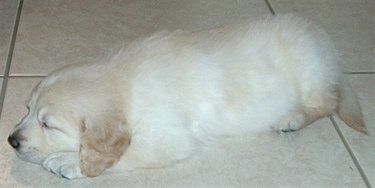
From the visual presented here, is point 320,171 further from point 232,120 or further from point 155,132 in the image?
point 155,132

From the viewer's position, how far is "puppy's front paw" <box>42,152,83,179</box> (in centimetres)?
155

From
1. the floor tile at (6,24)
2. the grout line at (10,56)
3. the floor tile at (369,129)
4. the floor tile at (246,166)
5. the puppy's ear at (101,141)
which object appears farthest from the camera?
the floor tile at (6,24)

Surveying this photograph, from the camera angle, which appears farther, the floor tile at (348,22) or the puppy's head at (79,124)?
the floor tile at (348,22)

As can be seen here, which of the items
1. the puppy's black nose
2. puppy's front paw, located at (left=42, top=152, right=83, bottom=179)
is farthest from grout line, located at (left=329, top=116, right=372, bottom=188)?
the puppy's black nose

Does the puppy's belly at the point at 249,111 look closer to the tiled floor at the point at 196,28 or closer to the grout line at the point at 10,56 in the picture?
the tiled floor at the point at 196,28

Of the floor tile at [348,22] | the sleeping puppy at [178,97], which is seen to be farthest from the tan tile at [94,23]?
the sleeping puppy at [178,97]

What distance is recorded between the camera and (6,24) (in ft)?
7.40

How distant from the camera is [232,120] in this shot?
5.43 feet

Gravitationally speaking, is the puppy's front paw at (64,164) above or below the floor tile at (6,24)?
above

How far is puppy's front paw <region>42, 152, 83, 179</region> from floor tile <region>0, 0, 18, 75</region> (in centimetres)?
54

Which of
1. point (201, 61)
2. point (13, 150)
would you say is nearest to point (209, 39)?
point (201, 61)

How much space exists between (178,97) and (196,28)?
0.78 m

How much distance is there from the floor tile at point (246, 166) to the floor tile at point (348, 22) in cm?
45

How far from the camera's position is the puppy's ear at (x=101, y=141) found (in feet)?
4.79
